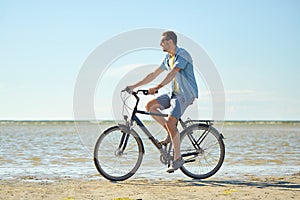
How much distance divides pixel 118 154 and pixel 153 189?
108 cm

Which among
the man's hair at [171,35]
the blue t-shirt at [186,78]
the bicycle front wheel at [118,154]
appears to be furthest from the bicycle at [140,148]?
the man's hair at [171,35]

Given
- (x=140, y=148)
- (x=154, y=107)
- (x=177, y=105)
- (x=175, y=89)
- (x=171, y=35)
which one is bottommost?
(x=140, y=148)

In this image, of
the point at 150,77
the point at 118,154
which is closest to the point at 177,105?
the point at 150,77

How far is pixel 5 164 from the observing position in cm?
987

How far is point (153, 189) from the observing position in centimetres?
689

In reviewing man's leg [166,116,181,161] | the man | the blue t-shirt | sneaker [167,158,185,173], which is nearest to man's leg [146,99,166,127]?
the man

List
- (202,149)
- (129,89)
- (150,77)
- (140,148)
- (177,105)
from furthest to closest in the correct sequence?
(202,149) → (150,77) → (140,148) → (129,89) → (177,105)

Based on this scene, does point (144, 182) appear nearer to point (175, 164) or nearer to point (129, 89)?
point (175, 164)

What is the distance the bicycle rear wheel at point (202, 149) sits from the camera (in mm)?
7926

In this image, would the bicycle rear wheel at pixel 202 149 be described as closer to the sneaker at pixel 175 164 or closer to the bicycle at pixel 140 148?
the bicycle at pixel 140 148

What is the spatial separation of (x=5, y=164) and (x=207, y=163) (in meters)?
4.09

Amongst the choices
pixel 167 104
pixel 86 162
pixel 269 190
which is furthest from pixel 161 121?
pixel 86 162

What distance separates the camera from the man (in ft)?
24.5

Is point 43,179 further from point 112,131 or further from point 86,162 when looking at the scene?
point 86,162
